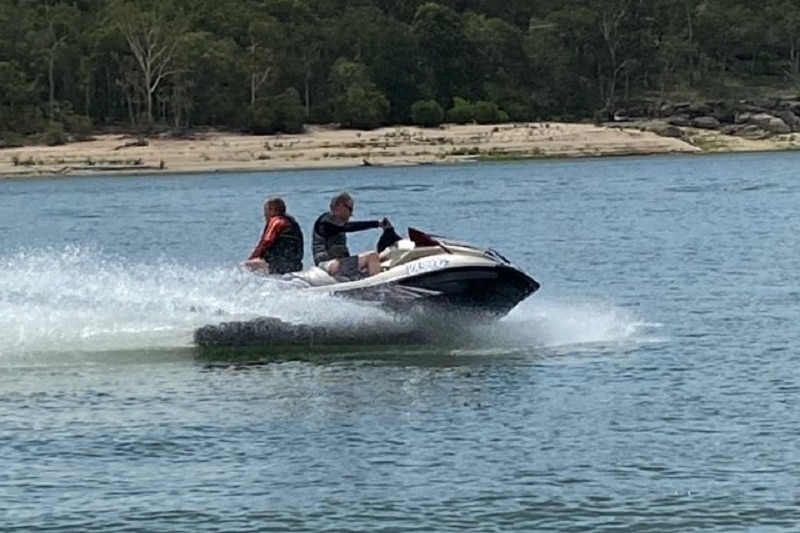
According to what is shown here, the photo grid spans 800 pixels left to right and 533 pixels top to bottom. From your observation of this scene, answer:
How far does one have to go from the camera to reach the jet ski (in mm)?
19438

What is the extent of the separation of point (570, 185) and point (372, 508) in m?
52.2

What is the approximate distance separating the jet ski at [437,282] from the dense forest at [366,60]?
68.6 m

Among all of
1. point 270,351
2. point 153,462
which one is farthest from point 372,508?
point 270,351

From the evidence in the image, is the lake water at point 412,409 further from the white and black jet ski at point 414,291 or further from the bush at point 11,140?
the bush at point 11,140

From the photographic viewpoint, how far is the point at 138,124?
3620 inches

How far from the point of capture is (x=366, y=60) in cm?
10219

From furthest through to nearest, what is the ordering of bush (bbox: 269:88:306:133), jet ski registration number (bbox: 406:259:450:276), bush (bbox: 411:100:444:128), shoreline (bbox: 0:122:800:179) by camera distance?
bush (bbox: 411:100:444:128), bush (bbox: 269:88:306:133), shoreline (bbox: 0:122:800:179), jet ski registration number (bbox: 406:259:450:276)

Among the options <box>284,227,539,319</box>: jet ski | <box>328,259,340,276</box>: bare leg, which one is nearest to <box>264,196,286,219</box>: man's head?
<box>284,227,539,319</box>: jet ski

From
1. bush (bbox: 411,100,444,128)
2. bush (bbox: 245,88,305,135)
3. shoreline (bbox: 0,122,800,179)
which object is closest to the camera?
shoreline (bbox: 0,122,800,179)

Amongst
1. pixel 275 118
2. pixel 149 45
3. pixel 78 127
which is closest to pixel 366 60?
pixel 149 45

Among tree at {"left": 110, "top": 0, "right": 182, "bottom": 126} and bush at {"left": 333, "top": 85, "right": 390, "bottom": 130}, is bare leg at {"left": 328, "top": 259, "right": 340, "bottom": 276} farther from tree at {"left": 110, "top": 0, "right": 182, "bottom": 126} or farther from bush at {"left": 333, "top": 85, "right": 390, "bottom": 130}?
tree at {"left": 110, "top": 0, "right": 182, "bottom": 126}

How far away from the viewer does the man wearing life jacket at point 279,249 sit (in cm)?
2016

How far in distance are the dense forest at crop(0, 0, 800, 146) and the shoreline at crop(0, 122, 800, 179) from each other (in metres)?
2.42

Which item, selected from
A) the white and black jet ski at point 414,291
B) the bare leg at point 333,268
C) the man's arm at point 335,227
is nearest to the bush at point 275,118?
the white and black jet ski at point 414,291
